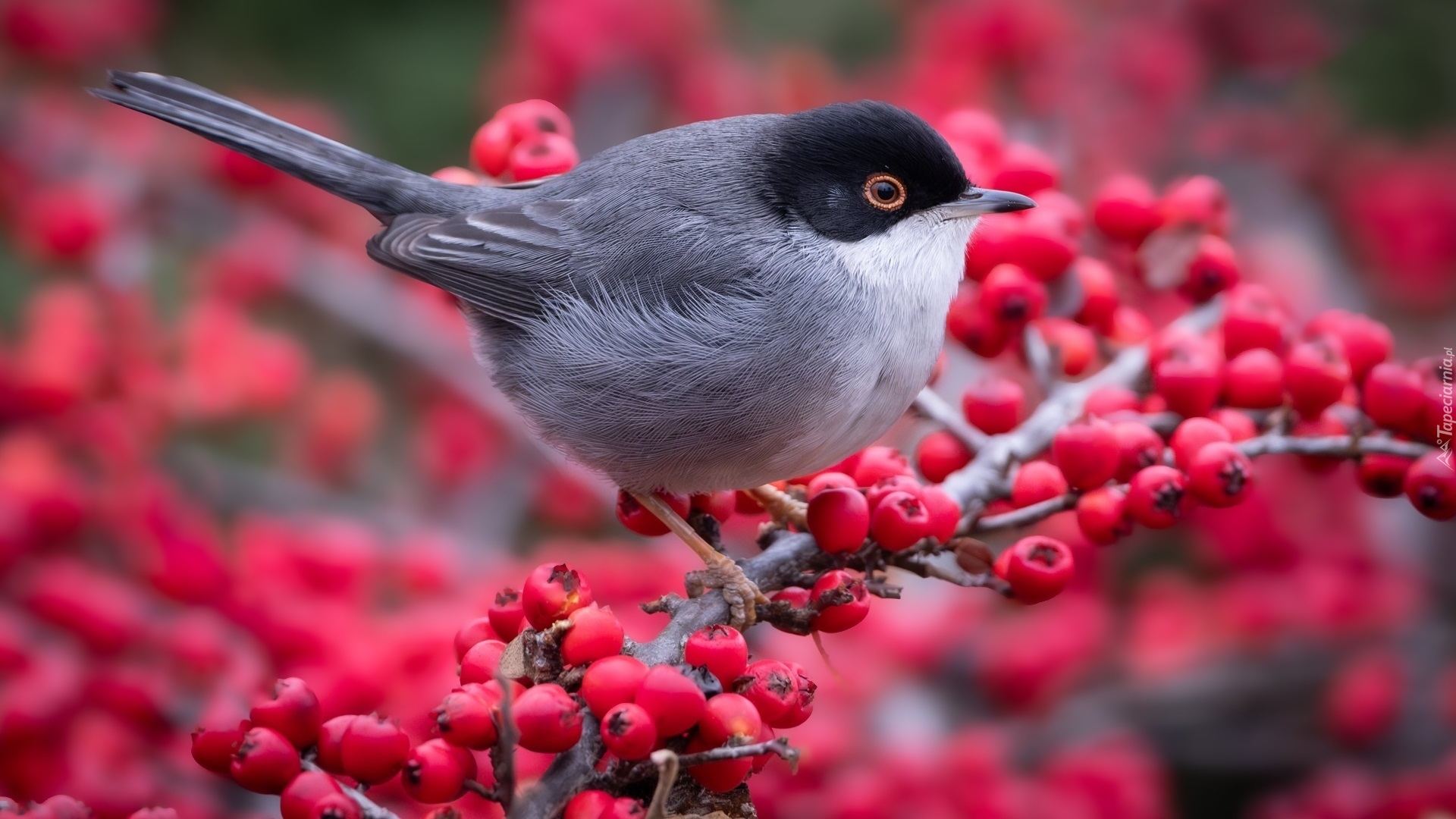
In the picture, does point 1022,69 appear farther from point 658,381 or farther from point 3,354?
point 3,354

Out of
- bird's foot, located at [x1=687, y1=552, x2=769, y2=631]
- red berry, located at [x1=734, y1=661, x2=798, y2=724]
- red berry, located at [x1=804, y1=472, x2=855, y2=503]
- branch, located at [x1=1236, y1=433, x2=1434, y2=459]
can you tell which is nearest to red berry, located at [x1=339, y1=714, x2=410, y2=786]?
red berry, located at [x1=734, y1=661, x2=798, y2=724]

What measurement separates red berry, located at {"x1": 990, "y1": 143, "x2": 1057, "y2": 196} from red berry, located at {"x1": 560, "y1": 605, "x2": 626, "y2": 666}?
1.34 m

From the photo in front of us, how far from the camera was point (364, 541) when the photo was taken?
3201 mm

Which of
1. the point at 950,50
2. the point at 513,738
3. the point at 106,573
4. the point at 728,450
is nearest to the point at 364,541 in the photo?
the point at 106,573

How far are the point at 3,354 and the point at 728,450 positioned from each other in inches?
84.2

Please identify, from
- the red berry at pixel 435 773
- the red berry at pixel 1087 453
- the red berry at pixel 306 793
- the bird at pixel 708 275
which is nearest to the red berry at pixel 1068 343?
the bird at pixel 708 275

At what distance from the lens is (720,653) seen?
5.44 feet

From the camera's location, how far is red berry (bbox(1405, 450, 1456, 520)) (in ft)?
6.45

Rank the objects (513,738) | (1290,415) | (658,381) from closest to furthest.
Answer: (513,738), (1290,415), (658,381)

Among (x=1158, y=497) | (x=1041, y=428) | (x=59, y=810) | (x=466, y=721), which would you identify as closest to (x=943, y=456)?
(x=1041, y=428)

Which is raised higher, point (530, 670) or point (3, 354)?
point (3, 354)

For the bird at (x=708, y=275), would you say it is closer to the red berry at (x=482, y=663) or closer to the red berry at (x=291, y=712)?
the red berry at (x=482, y=663)

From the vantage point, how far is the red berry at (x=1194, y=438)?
2.04 m

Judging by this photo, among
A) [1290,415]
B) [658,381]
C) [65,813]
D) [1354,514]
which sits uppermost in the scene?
[1354,514]
